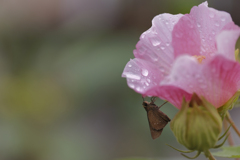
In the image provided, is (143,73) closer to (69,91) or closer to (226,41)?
(226,41)

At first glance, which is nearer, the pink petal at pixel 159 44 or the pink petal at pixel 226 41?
the pink petal at pixel 226 41

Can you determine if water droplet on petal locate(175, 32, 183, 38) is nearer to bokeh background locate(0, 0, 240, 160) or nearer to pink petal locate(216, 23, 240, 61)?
pink petal locate(216, 23, 240, 61)

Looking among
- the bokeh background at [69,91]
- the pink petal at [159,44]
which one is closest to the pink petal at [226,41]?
the pink petal at [159,44]

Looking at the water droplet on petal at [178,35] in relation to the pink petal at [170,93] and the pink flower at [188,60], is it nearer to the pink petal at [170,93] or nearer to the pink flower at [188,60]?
the pink flower at [188,60]

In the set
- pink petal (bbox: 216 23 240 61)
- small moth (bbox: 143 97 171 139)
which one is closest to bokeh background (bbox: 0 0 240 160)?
small moth (bbox: 143 97 171 139)

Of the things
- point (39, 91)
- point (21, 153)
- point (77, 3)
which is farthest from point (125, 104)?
point (77, 3)

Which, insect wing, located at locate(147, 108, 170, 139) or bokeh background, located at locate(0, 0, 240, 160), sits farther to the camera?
bokeh background, located at locate(0, 0, 240, 160)

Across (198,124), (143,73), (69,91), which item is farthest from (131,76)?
(69,91)
